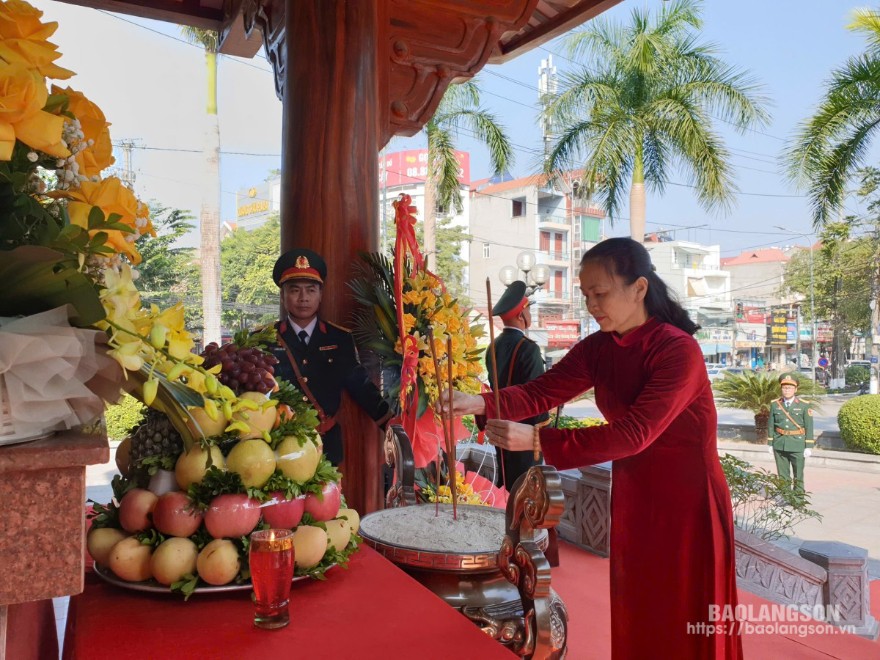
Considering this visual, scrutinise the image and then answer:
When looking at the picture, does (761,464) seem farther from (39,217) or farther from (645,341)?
(39,217)

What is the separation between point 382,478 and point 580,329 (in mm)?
28490

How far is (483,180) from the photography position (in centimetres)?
3444

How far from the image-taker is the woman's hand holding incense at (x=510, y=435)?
5.78 feet

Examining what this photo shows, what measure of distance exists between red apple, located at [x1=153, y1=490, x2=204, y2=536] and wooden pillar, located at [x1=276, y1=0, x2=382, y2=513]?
1752 mm

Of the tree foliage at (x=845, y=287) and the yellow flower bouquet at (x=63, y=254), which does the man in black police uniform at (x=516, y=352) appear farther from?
the tree foliage at (x=845, y=287)

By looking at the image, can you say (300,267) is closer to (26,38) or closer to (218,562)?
(218,562)

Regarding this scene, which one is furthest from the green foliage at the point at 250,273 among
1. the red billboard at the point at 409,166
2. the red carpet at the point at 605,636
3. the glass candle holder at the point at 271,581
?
the glass candle holder at the point at 271,581

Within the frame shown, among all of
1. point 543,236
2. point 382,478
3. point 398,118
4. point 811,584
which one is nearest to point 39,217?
point 382,478

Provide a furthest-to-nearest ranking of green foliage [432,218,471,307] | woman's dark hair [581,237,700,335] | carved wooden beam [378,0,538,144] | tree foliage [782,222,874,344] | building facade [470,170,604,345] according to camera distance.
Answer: building facade [470,170,604,345] → green foliage [432,218,471,307] → tree foliage [782,222,874,344] → carved wooden beam [378,0,538,144] → woman's dark hair [581,237,700,335]

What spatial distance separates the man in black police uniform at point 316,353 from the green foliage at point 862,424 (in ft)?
35.7

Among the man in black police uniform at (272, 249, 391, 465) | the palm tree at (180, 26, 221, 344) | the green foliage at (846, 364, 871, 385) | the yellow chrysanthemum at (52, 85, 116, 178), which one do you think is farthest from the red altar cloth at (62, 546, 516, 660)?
the green foliage at (846, 364, 871, 385)

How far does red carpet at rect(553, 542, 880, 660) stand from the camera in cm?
275

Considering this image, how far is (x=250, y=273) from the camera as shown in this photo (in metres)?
25.1

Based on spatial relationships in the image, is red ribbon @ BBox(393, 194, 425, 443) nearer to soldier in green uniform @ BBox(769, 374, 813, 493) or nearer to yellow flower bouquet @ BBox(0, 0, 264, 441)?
yellow flower bouquet @ BBox(0, 0, 264, 441)
